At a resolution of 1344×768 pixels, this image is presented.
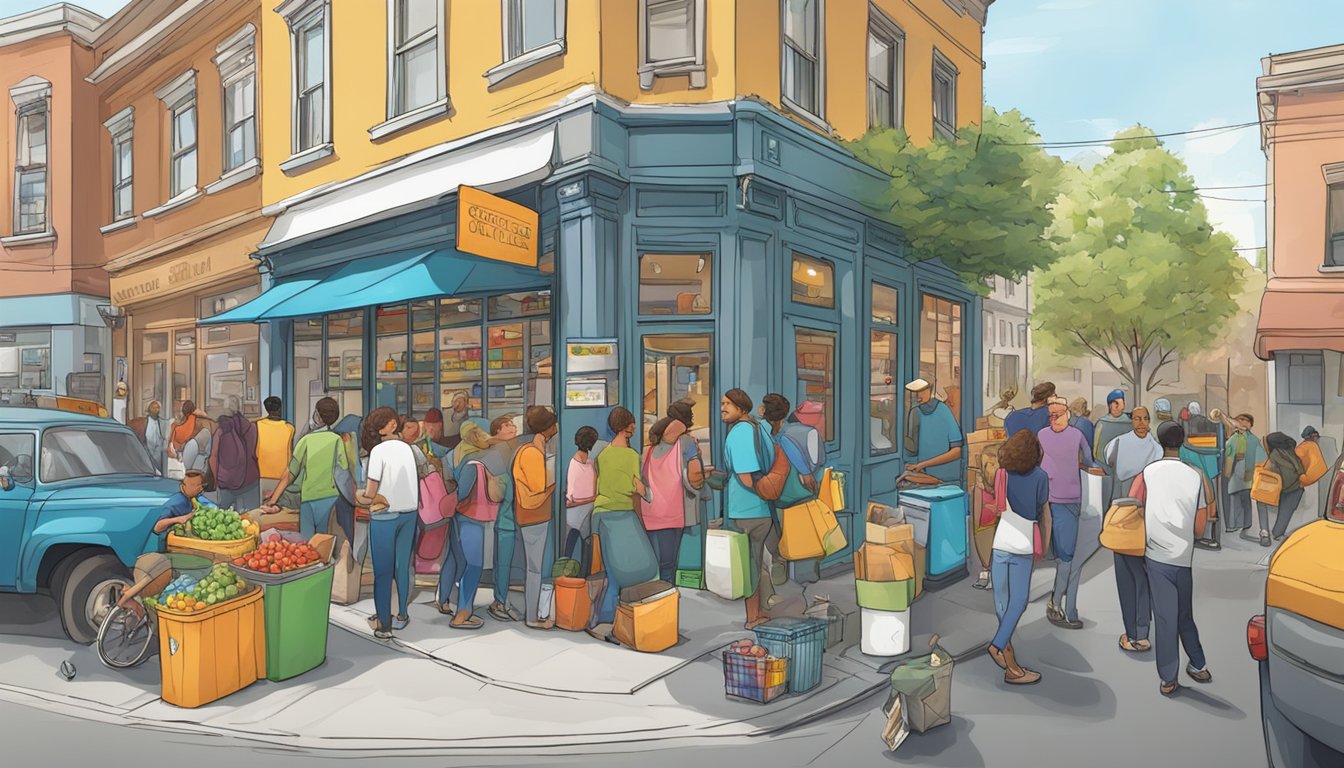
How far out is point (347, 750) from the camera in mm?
4363

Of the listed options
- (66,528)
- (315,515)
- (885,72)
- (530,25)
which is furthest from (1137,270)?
(66,528)

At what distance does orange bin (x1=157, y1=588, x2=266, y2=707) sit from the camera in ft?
15.8

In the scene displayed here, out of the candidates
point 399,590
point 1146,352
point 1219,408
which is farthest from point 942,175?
point 399,590

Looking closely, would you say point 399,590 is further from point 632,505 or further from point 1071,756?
point 1071,756

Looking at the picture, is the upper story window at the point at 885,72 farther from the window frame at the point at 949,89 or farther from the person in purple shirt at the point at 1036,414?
the person in purple shirt at the point at 1036,414

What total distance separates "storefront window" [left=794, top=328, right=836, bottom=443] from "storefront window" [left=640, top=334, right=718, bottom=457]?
121cm

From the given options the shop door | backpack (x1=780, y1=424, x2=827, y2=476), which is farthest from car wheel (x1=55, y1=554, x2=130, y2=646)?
backpack (x1=780, y1=424, x2=827, y2=476)

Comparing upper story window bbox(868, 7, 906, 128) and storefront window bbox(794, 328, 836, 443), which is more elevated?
upper story window bbox(868, 7, 906, 128)

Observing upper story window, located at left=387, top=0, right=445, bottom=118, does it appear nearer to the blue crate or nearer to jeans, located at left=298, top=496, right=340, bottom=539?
jeans, located at left=298, top=496, right=340, bottom=539

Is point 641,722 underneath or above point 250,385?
underneath

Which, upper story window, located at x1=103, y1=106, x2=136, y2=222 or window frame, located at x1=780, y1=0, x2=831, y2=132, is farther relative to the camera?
upper story window, located at x1=103, y1=106, x2=136, y2=222

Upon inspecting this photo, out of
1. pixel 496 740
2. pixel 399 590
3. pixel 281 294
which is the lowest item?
pixel 496 740

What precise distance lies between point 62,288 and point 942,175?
15.5m

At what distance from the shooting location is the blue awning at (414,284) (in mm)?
7936
